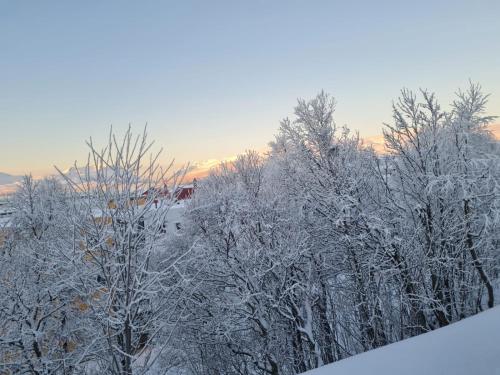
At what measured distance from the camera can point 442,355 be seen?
2594 mm

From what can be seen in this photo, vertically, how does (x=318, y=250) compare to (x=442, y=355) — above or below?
below

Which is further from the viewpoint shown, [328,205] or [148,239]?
[328,205]

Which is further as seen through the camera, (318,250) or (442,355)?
(318,250)

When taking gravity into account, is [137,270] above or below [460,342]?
above

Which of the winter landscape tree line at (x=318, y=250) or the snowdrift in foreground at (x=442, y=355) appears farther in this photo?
the winter landscape tree line at (x=318, y=250)

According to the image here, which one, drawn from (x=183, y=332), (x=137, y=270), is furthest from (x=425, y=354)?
(x=183, y=332)

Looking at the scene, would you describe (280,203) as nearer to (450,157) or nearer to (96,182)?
(450,157)

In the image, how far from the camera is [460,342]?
8.87 feet

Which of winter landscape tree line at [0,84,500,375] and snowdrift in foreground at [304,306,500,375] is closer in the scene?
snowdrift in foreground at [304,306,500,375]

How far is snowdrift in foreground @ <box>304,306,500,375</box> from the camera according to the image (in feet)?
7.93

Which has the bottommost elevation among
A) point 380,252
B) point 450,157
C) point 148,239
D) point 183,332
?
point 183,332

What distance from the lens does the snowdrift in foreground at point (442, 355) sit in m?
2.42

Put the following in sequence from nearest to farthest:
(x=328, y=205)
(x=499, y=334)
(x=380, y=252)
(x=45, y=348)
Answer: (x=499, y=334) → (x=380, y=252) → (x=328, y=205) → (x=45, y=348)

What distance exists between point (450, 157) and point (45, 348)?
17.6 m
